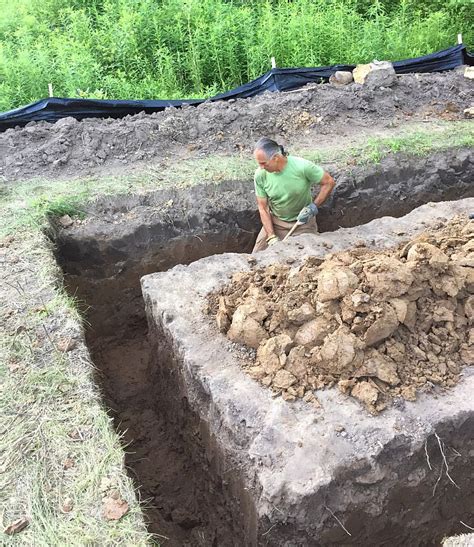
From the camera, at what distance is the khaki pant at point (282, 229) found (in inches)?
217

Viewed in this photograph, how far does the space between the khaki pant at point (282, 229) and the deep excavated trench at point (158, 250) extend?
0.36 meters

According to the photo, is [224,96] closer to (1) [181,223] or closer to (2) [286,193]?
(1) [181,223]

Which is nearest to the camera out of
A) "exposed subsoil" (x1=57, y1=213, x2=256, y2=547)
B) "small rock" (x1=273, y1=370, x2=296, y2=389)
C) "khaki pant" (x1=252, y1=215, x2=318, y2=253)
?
"small rock" (x1=273, y1=370, x2=296, y2=389)

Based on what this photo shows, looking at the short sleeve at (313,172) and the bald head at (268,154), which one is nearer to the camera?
the bald head at (268,154)

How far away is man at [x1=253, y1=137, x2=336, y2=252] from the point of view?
17.2 feet

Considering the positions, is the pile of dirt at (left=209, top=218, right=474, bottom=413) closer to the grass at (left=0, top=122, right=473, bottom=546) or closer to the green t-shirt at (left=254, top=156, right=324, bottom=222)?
the grass at (left=0, top=122, right=473, bottom=546)

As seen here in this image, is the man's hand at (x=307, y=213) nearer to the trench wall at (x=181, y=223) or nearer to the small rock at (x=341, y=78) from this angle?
the trench wall at (x=181, y=223)

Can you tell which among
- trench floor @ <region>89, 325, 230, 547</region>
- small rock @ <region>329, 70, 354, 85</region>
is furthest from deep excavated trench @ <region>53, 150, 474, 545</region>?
small rock @ <region>329, 70, 354, 85</region>

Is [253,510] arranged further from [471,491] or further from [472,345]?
[472,345]

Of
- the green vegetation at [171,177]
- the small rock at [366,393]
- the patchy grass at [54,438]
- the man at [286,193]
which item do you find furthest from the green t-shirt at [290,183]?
the small rock at [366,393]

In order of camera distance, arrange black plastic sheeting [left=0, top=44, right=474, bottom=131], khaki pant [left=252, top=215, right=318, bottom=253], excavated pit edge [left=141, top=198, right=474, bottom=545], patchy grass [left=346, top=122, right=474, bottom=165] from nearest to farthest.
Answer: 1. excavated pit edge [left=141, top=198, right=474, bottom=545]
2. khaki pant [left=252, top=215, right=318, bottom=253]
3. patchy grass [left=346, top=122, right=474, bottom=165]
4. black plastic sheeting [left=0, top=44, right=474, bottom=131]

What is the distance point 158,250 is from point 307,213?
1.53 m

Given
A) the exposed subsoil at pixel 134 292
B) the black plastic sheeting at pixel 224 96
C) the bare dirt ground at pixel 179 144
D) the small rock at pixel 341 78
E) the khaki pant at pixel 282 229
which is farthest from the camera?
the small rock at pixel 341 78

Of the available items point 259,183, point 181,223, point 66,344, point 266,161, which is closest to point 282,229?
point 259,183
